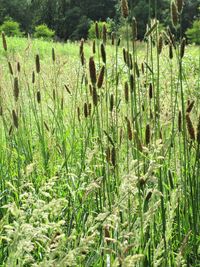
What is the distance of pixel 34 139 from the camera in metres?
3.18

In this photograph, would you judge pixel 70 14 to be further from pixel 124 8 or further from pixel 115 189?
pixel 124 8

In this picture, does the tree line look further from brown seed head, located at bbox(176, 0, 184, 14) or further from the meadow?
brown seed head, located at bbox(176, 0, 184, 14)

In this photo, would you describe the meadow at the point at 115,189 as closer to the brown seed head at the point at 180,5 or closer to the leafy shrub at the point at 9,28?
the brown seed head at the point at 180,5

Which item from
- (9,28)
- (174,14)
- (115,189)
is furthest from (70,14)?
(174,14)

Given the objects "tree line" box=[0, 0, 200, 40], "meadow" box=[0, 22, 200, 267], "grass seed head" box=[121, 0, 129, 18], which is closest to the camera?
"meadow" box=[0, 22, 200, 267]

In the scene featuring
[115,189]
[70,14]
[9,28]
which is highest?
[70,14]

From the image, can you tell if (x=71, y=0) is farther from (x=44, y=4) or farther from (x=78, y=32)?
(x=44, y=4)

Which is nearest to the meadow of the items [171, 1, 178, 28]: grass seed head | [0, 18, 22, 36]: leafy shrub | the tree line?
[171, 1, 178, 28]: grass seed head

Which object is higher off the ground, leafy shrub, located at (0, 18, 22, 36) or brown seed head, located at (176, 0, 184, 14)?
brown seed head, located at (176, 0, 184, 14)

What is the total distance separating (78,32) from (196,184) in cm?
3928

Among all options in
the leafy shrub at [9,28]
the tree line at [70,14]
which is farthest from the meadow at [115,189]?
the tree line at [70,14]

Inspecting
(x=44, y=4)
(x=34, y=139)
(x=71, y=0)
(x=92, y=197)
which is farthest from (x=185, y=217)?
(x=71, y=0)

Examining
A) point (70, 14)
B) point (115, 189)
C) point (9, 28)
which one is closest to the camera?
point (115, 189)

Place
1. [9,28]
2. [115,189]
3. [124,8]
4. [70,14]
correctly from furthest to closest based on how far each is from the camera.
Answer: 1. [70,14]
2. [9,28]
3. [115,189]
4. [124,8]
